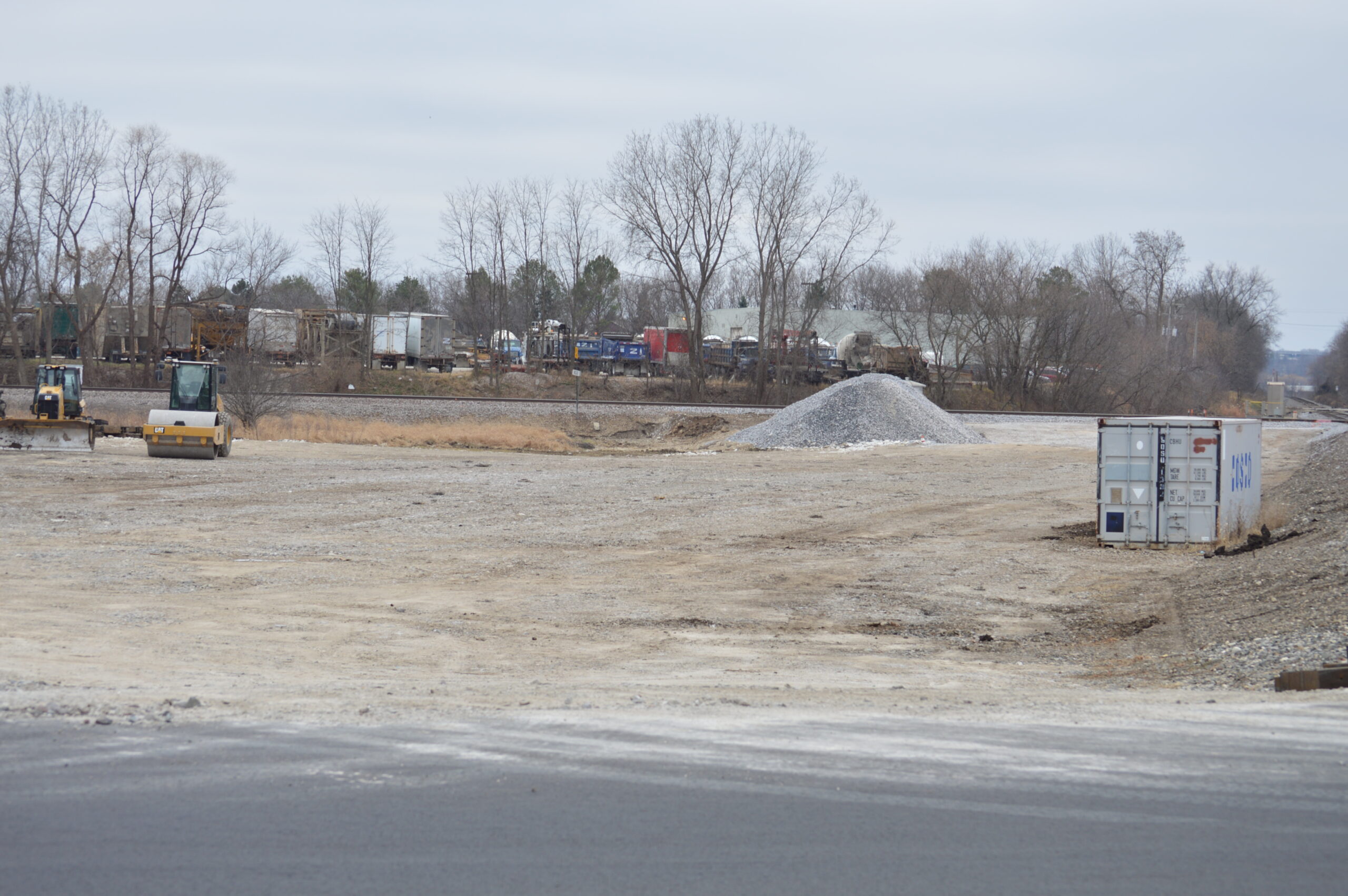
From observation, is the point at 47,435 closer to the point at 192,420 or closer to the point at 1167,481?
the point at 192,420

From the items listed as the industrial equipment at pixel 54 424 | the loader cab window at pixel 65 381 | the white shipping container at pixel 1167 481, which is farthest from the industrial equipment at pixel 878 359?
the white shipping container at pixel 1167 481

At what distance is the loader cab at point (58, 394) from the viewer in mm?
32875

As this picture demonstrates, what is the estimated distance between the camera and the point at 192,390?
32.7m

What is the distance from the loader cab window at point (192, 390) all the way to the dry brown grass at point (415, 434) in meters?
8.05

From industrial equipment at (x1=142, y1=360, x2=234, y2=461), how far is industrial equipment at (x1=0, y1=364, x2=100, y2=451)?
1.68 meters

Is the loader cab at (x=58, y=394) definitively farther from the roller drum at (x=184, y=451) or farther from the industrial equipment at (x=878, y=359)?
the industrial equipment at (x=878, y=359)

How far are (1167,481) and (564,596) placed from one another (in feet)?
32.1

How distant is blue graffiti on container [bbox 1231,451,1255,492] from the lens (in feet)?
→ 58.9

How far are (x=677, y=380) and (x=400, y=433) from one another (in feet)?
82.7

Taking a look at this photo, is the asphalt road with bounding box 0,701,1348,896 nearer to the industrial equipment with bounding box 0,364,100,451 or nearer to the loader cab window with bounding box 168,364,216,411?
the loader cab window with bounding box 168,364,216,411

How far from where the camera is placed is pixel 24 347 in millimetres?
62906

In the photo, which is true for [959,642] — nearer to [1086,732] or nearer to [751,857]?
[1086,732]

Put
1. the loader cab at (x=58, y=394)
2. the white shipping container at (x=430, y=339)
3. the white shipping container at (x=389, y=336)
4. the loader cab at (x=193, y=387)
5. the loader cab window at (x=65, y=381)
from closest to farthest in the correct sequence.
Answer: the loader cab at (x=193, y=387) < the loader cab at (x=58, y=394) < the loader cab window at (x=65, y=381) < the white shipping container at (x=389, y=336) < the white shipping container at (x=430, y=339)

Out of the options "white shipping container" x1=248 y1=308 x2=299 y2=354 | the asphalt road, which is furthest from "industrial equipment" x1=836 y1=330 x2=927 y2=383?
the asphalt road
